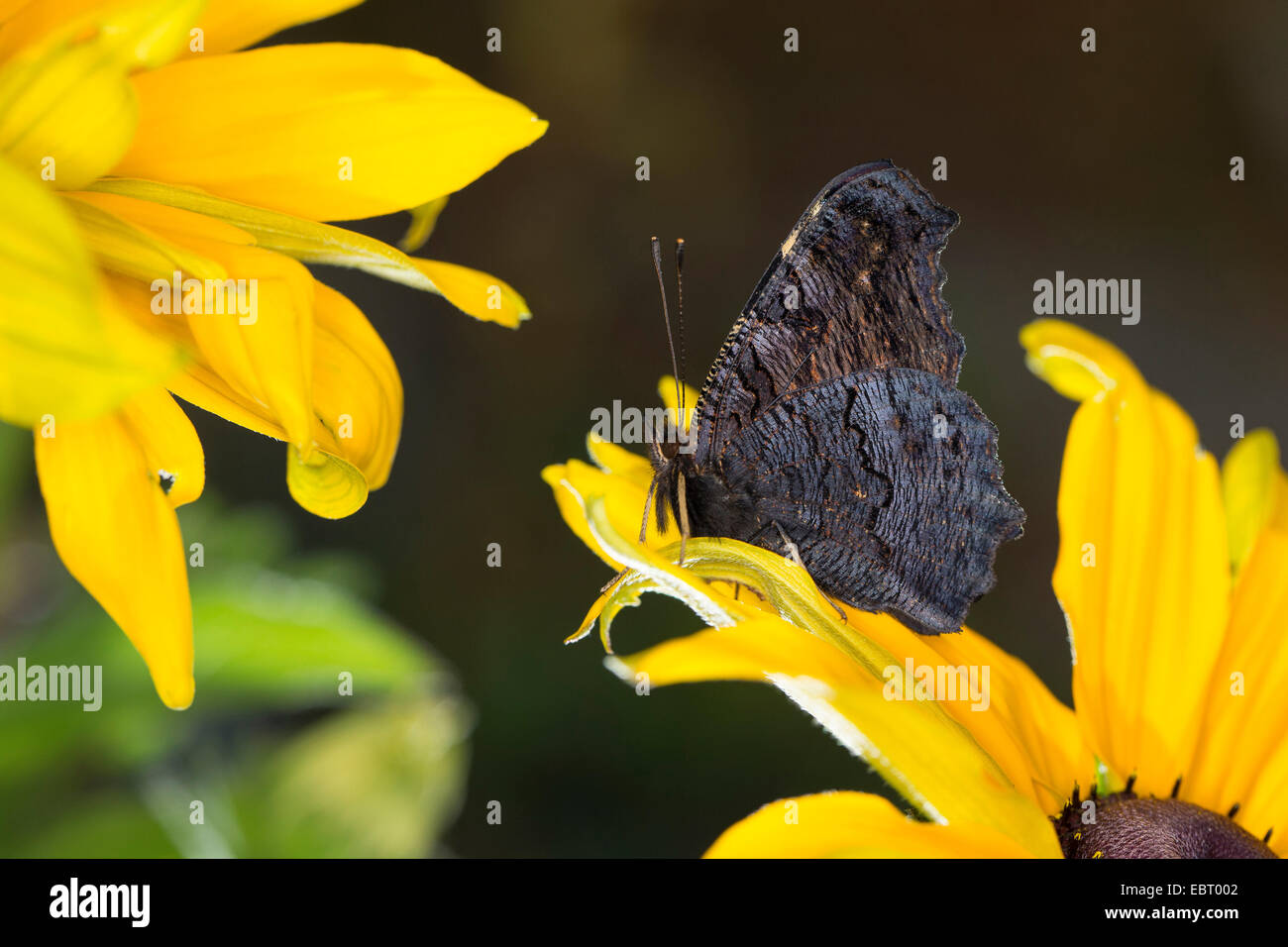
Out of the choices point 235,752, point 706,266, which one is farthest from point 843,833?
point 706,266

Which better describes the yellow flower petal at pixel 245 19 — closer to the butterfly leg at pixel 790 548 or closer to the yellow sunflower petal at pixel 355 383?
the yellow sunflower petal at pixel 355 383

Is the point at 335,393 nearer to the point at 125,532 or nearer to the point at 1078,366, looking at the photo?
the point at 125,532

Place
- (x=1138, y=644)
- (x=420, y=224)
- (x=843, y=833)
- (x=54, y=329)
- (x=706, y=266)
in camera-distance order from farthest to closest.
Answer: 1. (x=706, y=266)
2. (x=1138, y=644)
3. (x=420, y=224)
4. (x=843, y=833)
5. (x=54, y=329)

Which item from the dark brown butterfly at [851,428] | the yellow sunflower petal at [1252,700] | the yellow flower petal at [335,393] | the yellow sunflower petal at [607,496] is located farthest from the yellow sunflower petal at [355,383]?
the yellow sunflower petal at [1252,700]

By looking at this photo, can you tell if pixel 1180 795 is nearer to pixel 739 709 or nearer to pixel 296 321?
pixel 296 321

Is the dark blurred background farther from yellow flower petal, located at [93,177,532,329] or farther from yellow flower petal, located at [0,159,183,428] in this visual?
yellow flower petal, located at [0,159,183,428]
